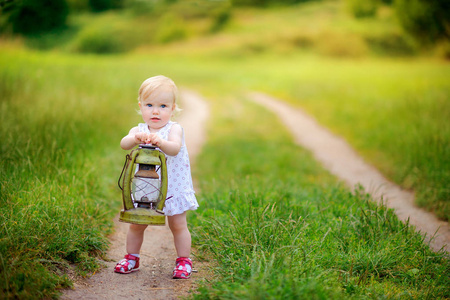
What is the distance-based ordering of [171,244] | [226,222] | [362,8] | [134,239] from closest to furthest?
[134,239], [226,222], [171,244], [362,8]

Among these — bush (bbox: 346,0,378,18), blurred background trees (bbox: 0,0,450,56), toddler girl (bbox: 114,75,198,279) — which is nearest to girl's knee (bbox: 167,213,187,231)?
toddler girl (bbox: 114,75,198,279)

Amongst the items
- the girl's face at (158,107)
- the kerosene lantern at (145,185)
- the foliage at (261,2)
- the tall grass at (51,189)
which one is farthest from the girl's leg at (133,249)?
the foliage at (261,2)

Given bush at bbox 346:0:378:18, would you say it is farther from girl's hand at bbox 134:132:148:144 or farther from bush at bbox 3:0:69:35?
girl's hand at bbox 134:132:148:144

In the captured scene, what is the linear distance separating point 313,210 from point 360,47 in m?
18.4

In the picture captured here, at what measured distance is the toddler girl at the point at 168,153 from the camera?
10.7ft

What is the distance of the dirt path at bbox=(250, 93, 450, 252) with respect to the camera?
14.8 ft

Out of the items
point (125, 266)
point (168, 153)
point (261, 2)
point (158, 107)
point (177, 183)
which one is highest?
point (261, 2)

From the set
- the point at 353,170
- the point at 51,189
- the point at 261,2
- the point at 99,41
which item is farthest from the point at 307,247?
the point at 261,2

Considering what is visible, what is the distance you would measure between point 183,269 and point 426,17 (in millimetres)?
9809

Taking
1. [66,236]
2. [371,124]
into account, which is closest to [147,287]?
[66,236]

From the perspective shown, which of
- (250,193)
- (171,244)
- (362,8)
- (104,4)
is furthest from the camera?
(104,4)

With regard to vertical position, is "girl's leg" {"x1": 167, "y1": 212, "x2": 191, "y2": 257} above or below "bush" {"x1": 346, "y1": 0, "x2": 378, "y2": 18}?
below

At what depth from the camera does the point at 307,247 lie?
340cm

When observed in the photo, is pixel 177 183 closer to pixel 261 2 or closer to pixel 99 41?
pixel 99 41
